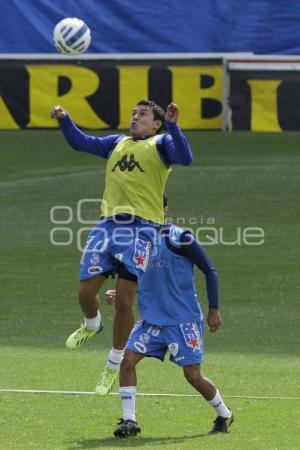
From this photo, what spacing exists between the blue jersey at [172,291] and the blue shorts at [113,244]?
2.64 feet

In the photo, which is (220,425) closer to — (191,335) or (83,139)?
(191,335)

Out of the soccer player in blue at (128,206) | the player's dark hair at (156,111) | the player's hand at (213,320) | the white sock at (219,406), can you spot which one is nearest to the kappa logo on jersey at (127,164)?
the soccer player in blue at (128,206)

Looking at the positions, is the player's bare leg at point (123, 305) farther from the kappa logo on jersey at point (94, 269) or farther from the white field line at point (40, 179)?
the white field line at point (40, 179)

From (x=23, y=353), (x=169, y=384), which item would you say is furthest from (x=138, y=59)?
(x=169, y=384)

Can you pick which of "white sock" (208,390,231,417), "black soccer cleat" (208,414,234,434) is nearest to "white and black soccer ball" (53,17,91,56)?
"white sock" (208,390,231,417)

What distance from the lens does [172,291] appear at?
8.91 m

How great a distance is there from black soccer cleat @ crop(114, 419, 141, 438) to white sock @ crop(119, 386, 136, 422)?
0.04 metres

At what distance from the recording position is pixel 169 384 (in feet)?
36.8

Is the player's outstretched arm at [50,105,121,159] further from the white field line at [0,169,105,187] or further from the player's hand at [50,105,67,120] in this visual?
the white field line at [0,169,105,187]

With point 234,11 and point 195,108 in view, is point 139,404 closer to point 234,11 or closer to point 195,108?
point 195,108

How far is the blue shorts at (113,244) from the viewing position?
32.2 feet

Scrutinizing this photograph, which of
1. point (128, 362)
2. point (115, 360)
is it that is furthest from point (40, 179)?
point (128, 362)

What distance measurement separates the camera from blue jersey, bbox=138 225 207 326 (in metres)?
8.88

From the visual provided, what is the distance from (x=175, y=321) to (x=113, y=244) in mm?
1262
